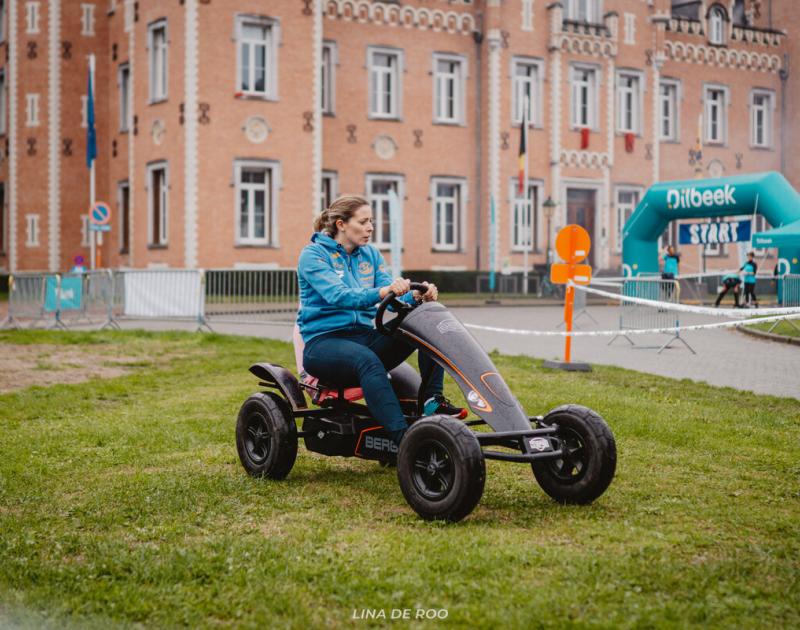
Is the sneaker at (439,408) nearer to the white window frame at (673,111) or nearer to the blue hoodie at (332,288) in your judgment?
the blue hoodie at (332,288)

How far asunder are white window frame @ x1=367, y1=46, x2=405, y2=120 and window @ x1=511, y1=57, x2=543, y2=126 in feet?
13.0

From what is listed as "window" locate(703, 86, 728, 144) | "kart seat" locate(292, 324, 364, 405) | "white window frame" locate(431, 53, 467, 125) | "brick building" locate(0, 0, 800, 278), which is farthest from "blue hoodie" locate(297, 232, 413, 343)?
"window" locate(703, 86, 728, 144)

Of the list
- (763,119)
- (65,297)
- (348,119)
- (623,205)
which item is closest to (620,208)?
(623,205)

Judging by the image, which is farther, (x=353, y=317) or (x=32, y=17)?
(x=32, y=17)

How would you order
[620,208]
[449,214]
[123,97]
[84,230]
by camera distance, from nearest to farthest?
[123,97]
[449,214]
[84,230]
[620,208]

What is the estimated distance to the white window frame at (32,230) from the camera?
117 feet

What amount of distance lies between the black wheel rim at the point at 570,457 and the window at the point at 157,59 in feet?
87.5

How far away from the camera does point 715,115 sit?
4100 centimetres

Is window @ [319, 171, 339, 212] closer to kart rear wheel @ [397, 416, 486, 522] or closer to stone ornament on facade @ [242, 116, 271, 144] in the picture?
stone ornament on facade @ [242, 116, 271, 144]

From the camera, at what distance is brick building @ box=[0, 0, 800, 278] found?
29797mm

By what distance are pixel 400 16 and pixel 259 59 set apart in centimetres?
594

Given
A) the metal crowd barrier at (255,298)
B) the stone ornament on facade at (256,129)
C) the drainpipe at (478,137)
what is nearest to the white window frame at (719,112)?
the drainpipe at (478,137)

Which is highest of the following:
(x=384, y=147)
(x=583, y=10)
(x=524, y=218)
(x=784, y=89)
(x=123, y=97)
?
(x=583, y=10)

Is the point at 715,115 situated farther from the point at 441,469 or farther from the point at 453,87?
the point at 441,469
